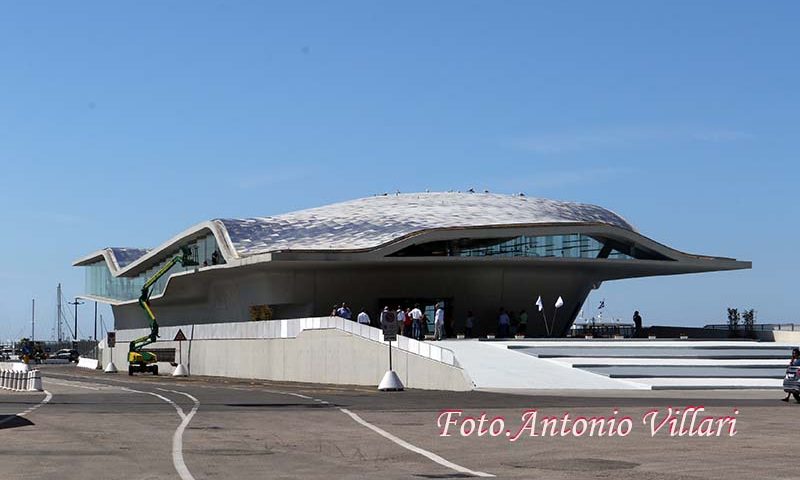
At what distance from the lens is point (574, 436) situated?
18125 mm

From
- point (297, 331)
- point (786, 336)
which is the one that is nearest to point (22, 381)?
point (297, 331)

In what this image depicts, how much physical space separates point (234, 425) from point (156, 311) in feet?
239

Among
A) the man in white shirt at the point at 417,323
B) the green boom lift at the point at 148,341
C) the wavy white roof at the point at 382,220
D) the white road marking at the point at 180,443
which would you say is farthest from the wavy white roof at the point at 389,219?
the white road marking at the point at 180,443

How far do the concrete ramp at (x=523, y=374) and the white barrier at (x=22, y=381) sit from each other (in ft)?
44.1

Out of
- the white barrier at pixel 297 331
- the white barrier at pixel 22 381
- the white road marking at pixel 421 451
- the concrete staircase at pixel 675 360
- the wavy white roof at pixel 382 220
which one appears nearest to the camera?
the white road marking at pixel 421 451

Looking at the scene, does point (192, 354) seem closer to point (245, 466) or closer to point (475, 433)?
point (475, 433)

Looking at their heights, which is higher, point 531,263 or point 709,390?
point 531,263

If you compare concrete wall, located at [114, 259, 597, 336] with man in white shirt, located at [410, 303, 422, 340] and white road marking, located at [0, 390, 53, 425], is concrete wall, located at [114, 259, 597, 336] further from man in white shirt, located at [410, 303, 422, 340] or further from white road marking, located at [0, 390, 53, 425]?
white road marking, located at [0, 390, 53, 425]

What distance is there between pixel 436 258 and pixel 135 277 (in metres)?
45.1

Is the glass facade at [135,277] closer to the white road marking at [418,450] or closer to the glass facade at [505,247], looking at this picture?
the glass facade at [505,247]

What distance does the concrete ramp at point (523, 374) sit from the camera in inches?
1427

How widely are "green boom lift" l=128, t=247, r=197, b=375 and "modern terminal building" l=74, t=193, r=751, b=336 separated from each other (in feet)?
3.94

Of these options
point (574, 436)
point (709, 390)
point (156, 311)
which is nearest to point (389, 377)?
point (709, 390)

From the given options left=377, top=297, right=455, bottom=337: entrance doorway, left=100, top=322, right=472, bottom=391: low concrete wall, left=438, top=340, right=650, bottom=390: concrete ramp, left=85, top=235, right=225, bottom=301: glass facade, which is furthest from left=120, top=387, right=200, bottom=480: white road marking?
left=85, top=235, right=225, bottom=301: glass facade
